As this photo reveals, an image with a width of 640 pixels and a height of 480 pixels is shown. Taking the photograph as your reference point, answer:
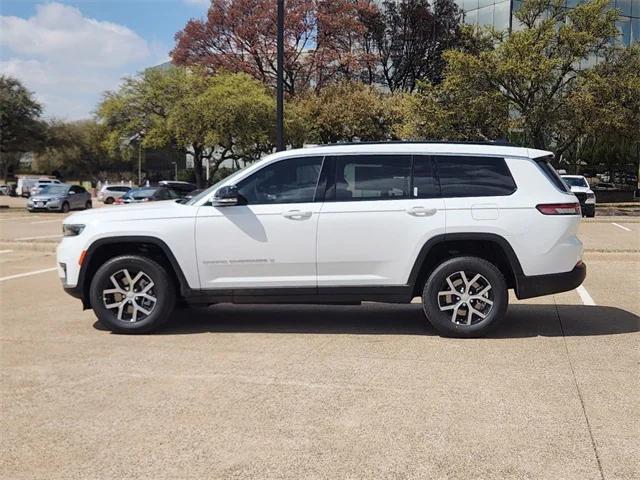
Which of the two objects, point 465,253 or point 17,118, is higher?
point 17,118

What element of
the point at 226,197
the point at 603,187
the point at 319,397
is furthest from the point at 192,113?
the point at 603,187

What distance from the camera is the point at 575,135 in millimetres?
31609

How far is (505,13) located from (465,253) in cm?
4373

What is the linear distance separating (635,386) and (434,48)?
4410 centimetres

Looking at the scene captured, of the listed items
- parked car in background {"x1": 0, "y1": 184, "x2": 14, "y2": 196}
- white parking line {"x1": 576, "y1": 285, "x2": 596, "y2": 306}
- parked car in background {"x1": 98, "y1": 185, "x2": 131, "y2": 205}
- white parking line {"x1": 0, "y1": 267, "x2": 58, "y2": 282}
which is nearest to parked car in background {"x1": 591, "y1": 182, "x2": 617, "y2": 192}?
parked car in background {"x1": 98, "y1": 185, "x2": 131, "y2": 205}

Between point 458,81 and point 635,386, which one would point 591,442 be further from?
point 458,81

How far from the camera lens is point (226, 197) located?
246 inches

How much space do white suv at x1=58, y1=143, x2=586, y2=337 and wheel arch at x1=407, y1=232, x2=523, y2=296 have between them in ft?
0.05

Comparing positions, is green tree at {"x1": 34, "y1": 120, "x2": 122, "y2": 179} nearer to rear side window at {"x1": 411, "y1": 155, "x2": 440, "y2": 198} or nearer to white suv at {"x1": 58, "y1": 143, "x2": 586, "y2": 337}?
white suv at {"x1": 58, "y1": 143, "x2": 586, "y2": 337}

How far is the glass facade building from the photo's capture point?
44.8 metres

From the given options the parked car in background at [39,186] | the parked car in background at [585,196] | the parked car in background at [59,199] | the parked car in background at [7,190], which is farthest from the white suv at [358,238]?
the parked car in background at [7,190]

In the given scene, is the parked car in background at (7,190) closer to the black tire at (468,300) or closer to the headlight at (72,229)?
the headlight at (72,229)

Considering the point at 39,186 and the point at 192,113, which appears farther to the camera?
the point at 39,186

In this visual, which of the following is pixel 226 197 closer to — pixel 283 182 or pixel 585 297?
pixel 283 182
